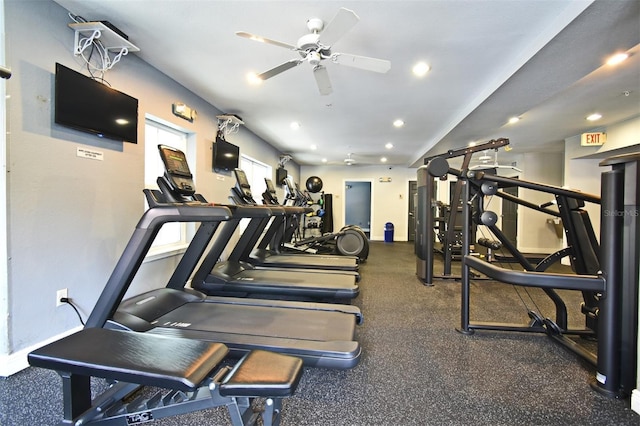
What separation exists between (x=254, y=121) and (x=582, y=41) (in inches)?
164

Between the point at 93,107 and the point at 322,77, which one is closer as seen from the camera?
the point at 93,107

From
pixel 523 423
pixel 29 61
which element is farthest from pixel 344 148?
pixel 523 423

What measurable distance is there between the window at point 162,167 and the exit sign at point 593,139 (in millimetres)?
6430

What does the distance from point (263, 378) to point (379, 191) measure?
346 inches

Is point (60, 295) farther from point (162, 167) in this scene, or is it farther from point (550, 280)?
point (550, 280)

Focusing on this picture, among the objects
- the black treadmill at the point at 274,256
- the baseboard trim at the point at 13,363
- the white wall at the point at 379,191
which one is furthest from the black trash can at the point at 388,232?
the baseboard trim at the point at 13,363

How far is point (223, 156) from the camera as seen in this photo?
4.36 meters

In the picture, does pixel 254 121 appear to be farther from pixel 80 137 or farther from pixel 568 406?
pixel 568 406

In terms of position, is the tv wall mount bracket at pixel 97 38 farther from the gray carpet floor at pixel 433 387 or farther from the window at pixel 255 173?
the window at pixel 255 173

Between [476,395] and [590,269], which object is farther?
[590,269]

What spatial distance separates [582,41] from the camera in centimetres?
222

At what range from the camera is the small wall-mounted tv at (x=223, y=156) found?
4.27 meters

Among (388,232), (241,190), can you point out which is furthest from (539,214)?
(241,190)

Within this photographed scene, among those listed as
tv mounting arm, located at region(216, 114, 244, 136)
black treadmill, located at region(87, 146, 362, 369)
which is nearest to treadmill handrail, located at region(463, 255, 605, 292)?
black treadmill, located at region(87, 146, 362, 369)
